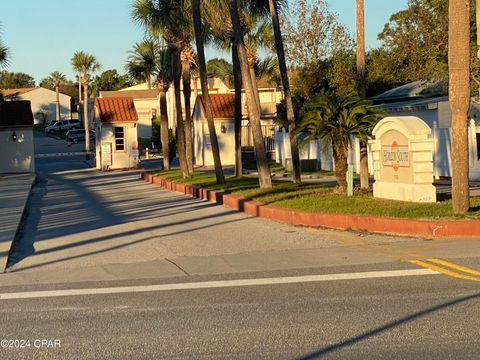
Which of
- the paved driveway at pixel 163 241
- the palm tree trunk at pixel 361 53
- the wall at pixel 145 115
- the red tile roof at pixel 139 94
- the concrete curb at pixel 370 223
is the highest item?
the red tile roof at pixel 139 94

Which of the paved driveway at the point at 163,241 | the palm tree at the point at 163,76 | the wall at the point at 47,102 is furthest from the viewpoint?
the wall at the point at 47,102

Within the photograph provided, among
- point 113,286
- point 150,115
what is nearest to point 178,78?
point 113,286

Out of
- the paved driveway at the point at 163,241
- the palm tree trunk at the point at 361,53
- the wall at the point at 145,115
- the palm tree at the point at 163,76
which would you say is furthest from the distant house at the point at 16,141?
the wall at the point at 145,115

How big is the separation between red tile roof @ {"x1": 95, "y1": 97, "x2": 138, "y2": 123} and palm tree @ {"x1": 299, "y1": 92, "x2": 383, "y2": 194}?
31.3 m

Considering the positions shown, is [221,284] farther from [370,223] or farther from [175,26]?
[175,26]

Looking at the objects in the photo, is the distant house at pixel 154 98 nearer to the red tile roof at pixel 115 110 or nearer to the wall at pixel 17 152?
the red tile roof at pixel 115 110

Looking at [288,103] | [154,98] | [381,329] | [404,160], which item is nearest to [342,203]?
[404,160]

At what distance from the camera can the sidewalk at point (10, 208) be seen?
14109mm

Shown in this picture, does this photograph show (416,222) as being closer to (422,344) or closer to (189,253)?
(189,253)

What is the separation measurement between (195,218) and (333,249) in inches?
253

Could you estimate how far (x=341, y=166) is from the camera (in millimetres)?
18797

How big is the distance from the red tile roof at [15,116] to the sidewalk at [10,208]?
7492 millimetres

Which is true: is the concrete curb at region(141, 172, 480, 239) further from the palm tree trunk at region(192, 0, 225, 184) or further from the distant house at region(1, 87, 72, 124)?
the distant house at region(1, 87, 72, 124)

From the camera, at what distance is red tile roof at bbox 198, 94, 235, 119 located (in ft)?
156
